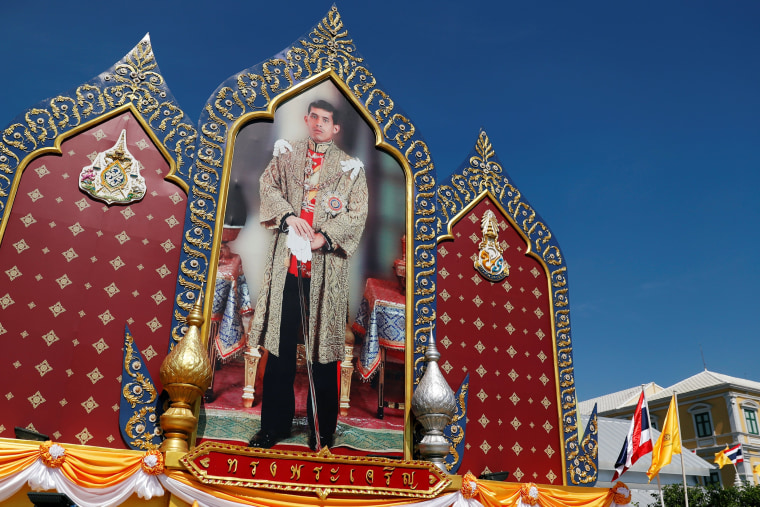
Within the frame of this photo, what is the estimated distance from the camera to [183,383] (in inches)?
219

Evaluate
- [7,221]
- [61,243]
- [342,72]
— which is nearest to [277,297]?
[61,243]

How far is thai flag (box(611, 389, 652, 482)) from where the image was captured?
7.02 meters

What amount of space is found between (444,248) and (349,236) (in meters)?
1.36

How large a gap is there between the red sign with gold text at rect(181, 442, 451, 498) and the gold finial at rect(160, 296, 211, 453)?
13.6 inches

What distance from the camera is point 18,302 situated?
581 centimetres

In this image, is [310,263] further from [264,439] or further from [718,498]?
[718,498]

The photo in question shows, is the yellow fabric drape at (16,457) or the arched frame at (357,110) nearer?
the yellow fabric drape at (16,457)

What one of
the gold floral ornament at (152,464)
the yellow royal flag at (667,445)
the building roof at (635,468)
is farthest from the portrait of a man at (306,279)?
the building roof at (635,468)

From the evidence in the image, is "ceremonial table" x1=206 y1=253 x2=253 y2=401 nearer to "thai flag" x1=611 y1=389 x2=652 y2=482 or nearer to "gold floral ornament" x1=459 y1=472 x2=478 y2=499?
"gold floral ornament" x1=459 y1=472 x2=478 y2=499

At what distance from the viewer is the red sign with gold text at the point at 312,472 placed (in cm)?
515

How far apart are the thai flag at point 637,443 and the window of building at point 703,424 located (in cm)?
1742

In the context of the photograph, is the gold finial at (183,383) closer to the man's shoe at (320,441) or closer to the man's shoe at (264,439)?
the man's shoe at (264,439)

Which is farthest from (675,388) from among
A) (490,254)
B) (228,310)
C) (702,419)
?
(228,310)

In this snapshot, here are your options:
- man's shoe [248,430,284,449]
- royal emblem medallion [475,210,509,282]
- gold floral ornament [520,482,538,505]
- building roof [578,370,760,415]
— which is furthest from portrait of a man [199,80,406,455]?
building roof [578,370,760,415]
